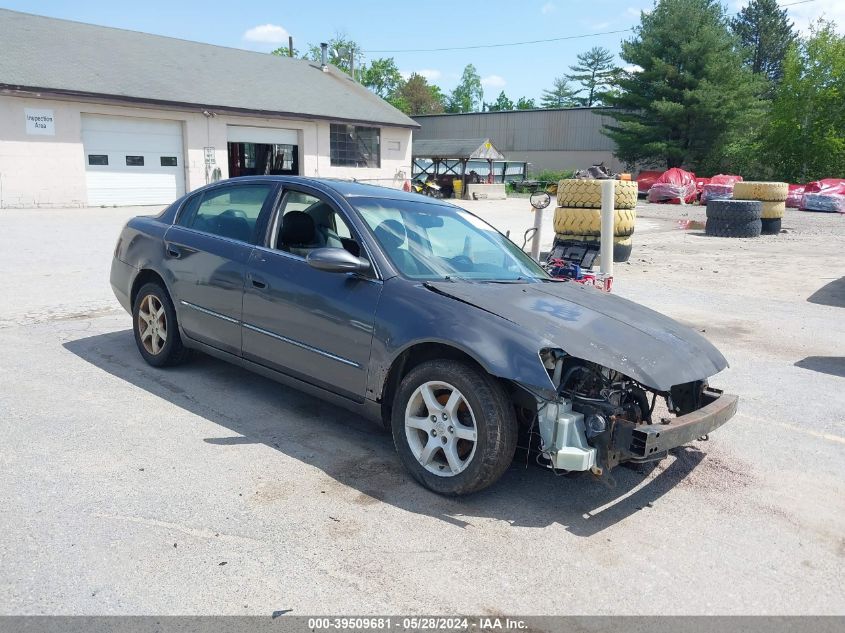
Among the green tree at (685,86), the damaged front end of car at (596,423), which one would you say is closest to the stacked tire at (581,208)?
the damaged front end of car at (596,423)

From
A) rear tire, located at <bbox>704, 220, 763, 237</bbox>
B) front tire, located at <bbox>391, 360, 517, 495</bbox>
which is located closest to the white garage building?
rear tire, located at <bbox>704, 220, 763, 237</bbox>

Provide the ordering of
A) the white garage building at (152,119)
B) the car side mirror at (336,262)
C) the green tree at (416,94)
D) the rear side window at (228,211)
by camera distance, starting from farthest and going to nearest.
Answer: the green tree at (416,94), the white garage building at (152,119), the rear side window at (228,211), the car side mirror at (336,262)

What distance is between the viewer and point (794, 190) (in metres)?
30.2

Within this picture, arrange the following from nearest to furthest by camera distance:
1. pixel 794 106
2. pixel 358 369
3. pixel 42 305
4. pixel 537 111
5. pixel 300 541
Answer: pixel 300 541 < pixel 358 369 < pixel 42 305 < pixel 794 106 < pixel 537 111

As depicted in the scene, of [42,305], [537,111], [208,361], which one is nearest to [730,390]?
[208,361]

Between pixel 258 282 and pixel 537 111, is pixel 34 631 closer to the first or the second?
pixel 258 282

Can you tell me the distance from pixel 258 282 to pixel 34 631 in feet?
8.42

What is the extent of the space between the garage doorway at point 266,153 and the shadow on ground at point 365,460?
2417 cm

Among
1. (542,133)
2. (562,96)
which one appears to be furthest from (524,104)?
(542,133)

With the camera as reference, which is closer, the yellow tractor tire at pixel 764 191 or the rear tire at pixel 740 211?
the rear tire at pixel 740 211

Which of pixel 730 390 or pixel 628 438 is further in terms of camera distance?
pixel 730 390

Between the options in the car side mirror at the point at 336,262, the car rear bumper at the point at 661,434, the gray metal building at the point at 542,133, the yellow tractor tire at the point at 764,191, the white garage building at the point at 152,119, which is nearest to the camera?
the car rear bumper at the point at 661,434

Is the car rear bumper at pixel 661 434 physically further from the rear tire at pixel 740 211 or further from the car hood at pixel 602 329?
the rear tire at pixel 740 211

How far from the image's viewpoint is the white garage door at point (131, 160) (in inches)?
899
